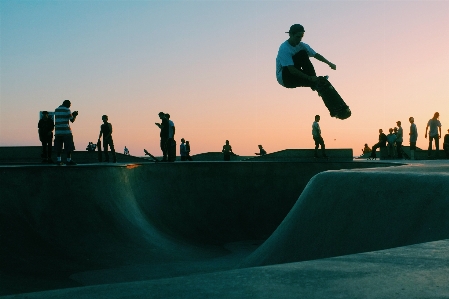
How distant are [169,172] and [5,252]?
641 centimetres

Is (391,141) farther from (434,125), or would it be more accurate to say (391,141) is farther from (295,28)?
(295,28)

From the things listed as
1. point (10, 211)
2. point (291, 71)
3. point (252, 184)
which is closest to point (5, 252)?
point (10, 211)

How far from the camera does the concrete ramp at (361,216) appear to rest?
16.7 ft

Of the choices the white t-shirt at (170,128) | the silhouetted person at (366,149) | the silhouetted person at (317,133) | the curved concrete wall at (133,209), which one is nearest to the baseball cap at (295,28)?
the curved concrete wall at (133,209)

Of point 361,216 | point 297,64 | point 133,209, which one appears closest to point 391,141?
point 133,209

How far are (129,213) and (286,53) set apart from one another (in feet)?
16.4

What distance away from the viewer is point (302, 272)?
6.90ft

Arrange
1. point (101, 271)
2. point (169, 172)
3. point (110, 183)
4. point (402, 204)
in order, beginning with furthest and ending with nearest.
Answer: point (169, 172) < point (110, 183) < point (101, 271) < point (402, 204)

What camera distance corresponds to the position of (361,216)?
597 cm

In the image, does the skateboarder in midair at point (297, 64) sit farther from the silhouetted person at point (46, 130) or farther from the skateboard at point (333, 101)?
the silhouetted person at point (46, 130)

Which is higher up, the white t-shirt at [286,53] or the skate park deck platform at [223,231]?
the white t-shirt at [286,53]

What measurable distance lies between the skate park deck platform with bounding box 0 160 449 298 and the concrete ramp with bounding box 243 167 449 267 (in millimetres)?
16

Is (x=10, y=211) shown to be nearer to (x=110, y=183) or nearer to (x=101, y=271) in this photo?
(x=101, y=271)

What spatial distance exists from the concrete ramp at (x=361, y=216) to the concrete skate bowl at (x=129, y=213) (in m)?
2.51
